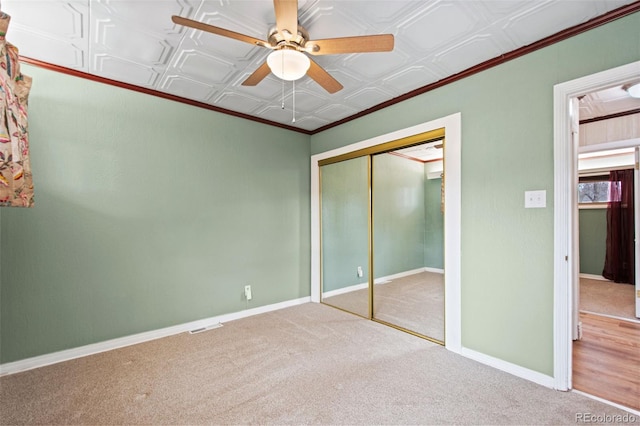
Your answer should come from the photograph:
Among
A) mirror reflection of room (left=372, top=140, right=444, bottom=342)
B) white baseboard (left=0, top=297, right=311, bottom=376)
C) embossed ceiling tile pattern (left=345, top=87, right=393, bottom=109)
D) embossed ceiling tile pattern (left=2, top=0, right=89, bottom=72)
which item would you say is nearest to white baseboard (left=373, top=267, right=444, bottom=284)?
mirror reflection of room (left=372, top=140, right=444, bottom=342)

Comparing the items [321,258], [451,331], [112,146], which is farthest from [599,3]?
[112,146]

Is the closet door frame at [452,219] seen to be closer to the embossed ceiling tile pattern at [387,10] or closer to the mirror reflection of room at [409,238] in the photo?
the mirror reflection of room at [409,238]

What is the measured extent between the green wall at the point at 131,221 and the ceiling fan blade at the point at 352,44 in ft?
6.30

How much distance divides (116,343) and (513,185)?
3628 millimetres

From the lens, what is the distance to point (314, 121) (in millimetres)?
3662

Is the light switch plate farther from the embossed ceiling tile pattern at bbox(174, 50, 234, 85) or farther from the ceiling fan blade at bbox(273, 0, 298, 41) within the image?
the embossed ceiling tile pattern at bbox(174, 50, 234, 85)

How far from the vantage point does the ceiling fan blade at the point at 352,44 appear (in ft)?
5.09

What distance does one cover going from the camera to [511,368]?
213 centimetres

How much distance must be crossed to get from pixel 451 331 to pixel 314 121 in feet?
9.20

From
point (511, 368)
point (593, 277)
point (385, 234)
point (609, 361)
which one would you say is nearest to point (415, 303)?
point (385, 234)

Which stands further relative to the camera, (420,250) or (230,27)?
(420,250)

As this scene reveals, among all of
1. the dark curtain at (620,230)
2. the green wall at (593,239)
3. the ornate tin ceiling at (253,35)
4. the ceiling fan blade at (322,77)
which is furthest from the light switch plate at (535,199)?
the green wall at (593,239)

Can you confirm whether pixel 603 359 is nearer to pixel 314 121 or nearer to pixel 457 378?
pixel 457 378

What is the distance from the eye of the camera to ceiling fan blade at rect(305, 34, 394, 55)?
155 centimetres
